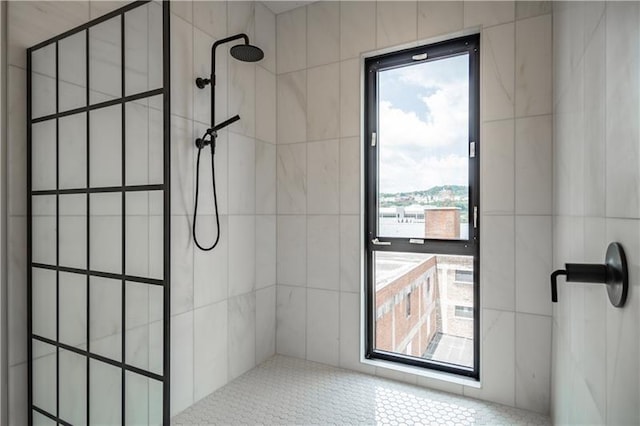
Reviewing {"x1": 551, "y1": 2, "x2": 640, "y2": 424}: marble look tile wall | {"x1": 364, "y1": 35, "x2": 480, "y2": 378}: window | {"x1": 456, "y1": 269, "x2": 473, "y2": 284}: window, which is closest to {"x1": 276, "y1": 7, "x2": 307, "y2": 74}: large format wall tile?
{"x1": 364, "y1": 35, "x2": 480, "y2": 378}: window

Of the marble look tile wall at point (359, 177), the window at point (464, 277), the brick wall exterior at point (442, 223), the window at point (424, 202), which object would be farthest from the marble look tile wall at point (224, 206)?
the window at point (464, 277)

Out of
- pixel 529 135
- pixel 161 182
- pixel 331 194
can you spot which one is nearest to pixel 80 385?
pixel 161 182

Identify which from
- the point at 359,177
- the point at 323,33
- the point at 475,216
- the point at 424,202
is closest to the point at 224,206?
the point at 359,177

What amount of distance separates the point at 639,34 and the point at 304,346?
85.6 inches

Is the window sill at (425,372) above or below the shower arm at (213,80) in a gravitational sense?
below

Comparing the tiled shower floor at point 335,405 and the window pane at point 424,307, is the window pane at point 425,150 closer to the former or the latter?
the window pane at point 424,307

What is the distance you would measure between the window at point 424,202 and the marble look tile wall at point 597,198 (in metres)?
0.49

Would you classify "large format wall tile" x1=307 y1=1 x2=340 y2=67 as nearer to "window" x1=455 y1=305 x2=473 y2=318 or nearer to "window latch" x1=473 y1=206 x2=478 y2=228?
"window latch" x1=473 y1=206 x2=478 y2=228

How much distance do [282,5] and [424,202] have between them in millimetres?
1557

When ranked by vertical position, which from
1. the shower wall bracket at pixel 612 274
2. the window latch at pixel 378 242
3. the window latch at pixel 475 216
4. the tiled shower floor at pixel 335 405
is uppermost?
the window latch at pixel 475 216

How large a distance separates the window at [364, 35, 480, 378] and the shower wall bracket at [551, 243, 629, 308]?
3.81 ft

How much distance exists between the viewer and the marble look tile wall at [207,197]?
130cm

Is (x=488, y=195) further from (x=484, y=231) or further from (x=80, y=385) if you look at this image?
(x=80, y=385)

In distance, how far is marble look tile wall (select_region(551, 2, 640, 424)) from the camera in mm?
609
